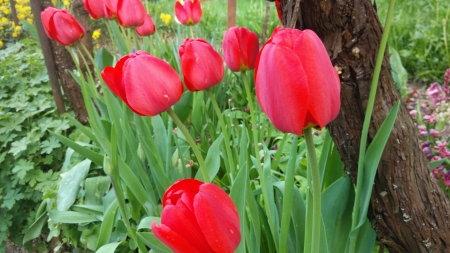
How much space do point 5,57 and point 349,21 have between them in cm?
260

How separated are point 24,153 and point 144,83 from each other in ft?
4.58

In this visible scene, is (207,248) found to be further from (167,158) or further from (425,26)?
(425,26)

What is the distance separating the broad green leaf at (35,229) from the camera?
1449 mm

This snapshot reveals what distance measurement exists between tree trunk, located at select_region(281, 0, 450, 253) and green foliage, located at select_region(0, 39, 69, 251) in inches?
53.0

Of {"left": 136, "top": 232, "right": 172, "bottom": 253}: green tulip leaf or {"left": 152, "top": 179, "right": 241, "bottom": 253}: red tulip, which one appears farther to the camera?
{"left": 136, "top": 232, "right": 172, "bottom": 253}: green tulip leaf

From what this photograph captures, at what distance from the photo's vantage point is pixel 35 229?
1.48 meters

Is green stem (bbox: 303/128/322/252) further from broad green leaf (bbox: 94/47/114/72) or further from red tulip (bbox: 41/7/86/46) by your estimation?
broad green leaf (bbox: 94/47/114/72)

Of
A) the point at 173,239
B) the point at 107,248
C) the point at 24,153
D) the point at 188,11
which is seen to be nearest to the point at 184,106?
the point at 188,11

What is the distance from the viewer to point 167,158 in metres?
1.14

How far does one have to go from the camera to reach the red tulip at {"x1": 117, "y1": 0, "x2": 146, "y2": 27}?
121cm

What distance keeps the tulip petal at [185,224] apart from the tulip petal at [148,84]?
0.72 ft

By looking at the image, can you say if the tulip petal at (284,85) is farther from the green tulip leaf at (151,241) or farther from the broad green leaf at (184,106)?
the broad green leaf at (184,106)

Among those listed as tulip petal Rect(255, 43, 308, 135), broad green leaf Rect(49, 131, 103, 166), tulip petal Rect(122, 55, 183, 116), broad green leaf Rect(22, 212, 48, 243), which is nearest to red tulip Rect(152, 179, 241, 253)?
tulip petal Rect(255, 43, 308, 135)

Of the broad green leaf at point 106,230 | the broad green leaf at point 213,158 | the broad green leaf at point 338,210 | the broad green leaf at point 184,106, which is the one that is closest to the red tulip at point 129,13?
the broad green leaf at point 184,106
